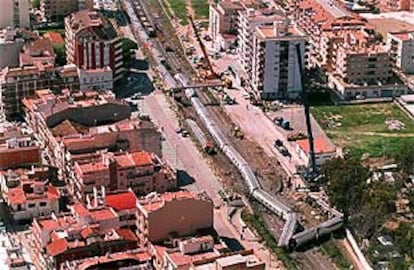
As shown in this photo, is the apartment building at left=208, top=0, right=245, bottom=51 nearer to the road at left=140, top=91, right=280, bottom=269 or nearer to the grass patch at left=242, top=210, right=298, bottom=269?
the road at left=140, top=91, right=280, bottom=269

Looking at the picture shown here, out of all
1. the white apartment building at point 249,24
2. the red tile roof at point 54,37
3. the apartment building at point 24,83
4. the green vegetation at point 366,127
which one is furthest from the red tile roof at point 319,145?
the red tile roof at point 54,37

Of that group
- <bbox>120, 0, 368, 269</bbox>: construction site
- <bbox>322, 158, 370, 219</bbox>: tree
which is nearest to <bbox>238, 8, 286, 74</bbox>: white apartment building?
<bbox>120, 0, 368, 269</bbox>: construction site

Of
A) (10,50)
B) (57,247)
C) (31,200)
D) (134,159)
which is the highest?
(10,50)

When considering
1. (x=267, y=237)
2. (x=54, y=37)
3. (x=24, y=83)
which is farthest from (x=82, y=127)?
(x=54, y=37)

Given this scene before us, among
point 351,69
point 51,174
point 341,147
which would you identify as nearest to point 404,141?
point 341,147

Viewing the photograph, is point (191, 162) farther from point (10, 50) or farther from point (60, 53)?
point (60, 53)

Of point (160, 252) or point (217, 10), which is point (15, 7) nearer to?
point (217, 10)
